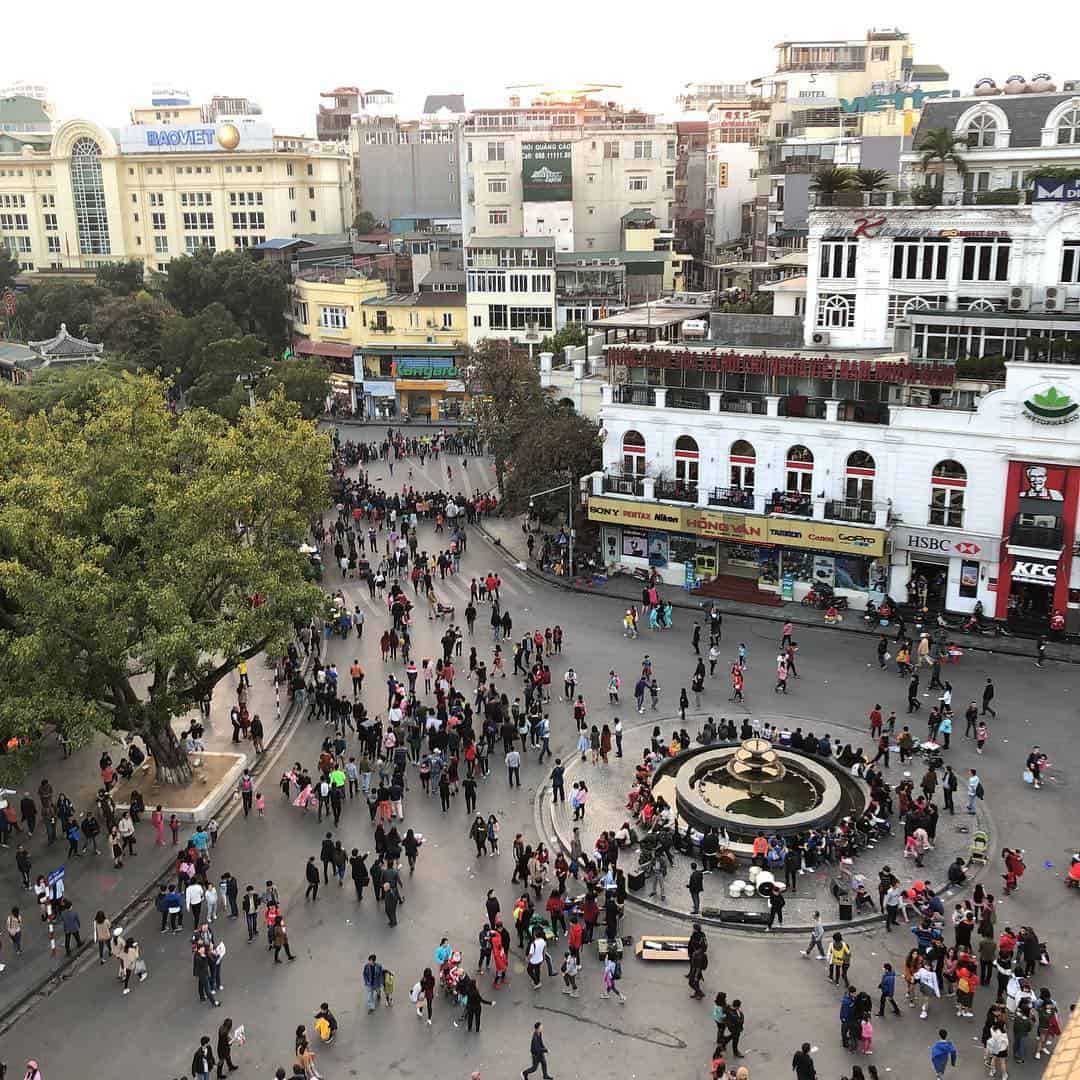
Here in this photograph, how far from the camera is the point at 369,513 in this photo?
5106 cm

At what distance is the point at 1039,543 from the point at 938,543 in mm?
3056

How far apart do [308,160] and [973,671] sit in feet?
289

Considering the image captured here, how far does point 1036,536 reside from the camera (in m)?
35.9

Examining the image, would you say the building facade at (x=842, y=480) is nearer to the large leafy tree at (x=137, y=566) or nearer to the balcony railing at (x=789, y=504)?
the balcony railing at (x=789, y=504)

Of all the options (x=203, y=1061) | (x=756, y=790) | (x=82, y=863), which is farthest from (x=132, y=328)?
(x=203, y=1061)

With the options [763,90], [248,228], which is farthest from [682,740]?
[763,90]

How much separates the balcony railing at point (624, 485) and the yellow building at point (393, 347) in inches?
1232

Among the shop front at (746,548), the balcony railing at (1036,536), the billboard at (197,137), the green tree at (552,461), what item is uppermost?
the billboard at (197,137)

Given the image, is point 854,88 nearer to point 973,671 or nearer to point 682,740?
point 973,671

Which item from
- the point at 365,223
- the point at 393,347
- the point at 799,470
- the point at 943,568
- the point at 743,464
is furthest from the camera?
the point at 365,223

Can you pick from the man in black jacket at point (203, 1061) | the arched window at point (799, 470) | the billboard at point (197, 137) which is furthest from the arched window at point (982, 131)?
the billboard at point (197, 137)

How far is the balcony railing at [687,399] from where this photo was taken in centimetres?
4128

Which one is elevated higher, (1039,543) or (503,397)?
(503,397)

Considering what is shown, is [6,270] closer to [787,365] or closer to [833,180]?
[833,180]
